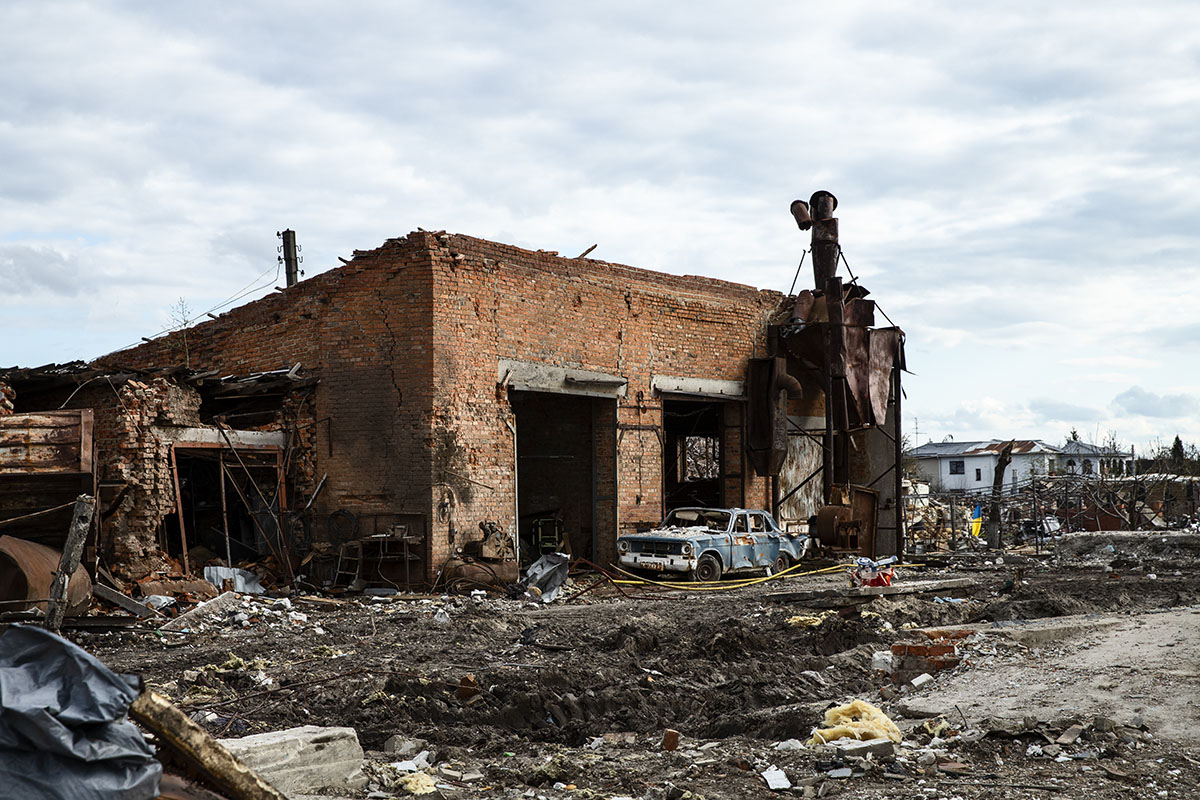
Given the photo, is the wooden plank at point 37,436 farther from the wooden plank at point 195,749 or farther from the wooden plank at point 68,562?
the wooden plank at point 195,749

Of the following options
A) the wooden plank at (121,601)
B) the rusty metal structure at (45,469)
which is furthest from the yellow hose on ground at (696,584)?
the rusty metal structure at (45,469)

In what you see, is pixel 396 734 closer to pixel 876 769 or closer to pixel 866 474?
pixel 876 769

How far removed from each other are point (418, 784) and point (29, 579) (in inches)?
295

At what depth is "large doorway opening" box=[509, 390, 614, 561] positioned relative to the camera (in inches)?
820

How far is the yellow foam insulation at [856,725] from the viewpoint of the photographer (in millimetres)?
6602

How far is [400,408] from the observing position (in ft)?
57.4

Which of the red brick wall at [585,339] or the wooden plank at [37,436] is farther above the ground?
the red brick wall at [585,339]

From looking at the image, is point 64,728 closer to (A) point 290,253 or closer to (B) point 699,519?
(B) point 699,519

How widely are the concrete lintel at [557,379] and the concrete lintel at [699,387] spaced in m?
1.10

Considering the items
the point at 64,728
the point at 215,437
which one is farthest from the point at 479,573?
the point at 64,728

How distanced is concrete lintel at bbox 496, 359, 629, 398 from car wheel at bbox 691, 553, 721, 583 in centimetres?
385

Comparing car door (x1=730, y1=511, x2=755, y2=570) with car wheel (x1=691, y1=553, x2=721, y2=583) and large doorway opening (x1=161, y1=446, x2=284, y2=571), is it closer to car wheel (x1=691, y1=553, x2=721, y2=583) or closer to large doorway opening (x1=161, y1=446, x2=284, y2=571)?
car wheel (x1=691, y1=553, x2=721, y2=583)

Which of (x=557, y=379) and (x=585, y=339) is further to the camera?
(x=585, y=339)

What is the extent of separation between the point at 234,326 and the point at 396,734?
14697mm
